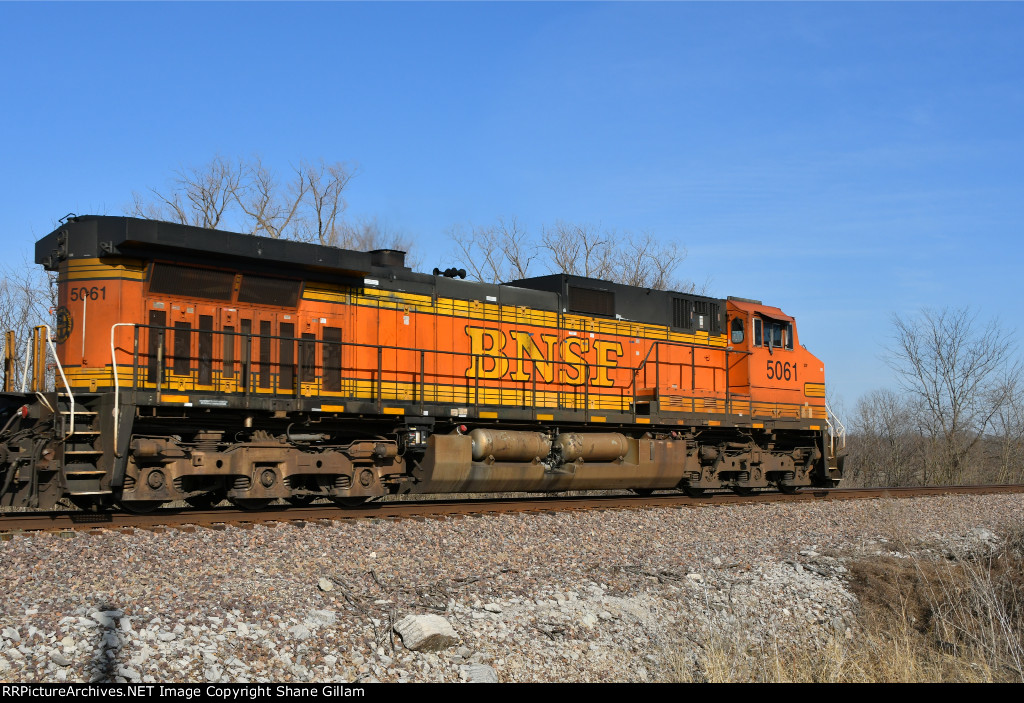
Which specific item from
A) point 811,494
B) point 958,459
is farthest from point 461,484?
point 958,459

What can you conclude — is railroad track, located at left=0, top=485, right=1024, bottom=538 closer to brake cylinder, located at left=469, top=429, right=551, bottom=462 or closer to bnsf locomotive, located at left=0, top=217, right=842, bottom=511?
bnsf locomotive, located at left=0, top=217, right=842, bottom=511

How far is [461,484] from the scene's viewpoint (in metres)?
13.4

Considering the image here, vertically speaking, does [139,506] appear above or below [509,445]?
below

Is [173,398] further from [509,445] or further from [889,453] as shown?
[889,453]

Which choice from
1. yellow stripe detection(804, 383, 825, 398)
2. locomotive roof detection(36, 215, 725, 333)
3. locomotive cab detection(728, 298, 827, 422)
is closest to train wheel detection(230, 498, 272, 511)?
locomotive roof detection(36, 215, 725, 333)

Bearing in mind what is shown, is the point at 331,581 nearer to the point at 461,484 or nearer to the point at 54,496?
the point at 54,496

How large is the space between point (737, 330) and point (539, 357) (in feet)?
15.9

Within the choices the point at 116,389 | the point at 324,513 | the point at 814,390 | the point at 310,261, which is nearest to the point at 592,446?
the point at 324,513

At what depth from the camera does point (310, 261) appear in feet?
40.3

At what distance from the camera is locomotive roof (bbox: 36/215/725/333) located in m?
11.1

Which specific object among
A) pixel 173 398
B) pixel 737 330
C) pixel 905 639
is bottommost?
pixel 905 639

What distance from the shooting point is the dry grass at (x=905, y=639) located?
7.51m

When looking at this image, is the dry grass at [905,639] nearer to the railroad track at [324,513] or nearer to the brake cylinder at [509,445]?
the railroad track at [324,513]

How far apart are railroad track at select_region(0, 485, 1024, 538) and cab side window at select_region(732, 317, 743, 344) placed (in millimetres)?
3170
